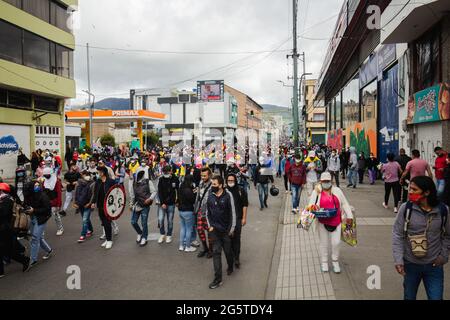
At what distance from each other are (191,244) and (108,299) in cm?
282

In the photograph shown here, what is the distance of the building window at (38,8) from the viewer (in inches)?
884

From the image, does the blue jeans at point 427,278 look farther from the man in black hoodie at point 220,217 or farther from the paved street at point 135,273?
the man in black hoodie at point 220,217

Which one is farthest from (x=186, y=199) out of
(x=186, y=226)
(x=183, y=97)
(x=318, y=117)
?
(x=318, y=117)

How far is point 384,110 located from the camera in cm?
1938

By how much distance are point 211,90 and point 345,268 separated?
7033 centimetres

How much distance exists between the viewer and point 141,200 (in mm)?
7688

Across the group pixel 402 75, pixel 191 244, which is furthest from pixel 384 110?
pixel 191 244

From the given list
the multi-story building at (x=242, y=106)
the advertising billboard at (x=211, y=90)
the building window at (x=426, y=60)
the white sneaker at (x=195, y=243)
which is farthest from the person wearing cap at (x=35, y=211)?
the multi-story building at (x=242, y=106)

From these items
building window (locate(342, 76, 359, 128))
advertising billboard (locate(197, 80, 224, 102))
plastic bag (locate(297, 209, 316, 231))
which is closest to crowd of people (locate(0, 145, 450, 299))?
plastic bag (locate(297, 209, 316, 231))

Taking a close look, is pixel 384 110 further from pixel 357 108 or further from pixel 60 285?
pixel 60 285

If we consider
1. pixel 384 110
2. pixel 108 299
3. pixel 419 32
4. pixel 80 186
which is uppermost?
pixel 419 32

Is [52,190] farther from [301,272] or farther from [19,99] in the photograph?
[19,99]

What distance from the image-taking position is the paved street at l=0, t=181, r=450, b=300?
5082mm
